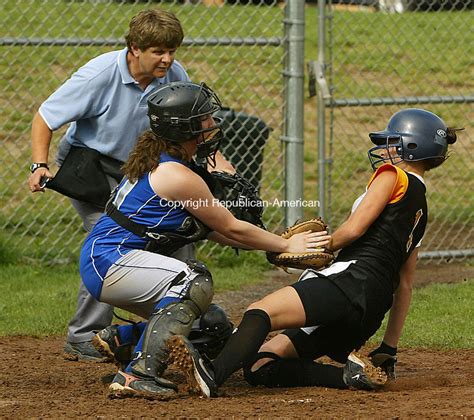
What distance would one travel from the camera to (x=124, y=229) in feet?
15.8

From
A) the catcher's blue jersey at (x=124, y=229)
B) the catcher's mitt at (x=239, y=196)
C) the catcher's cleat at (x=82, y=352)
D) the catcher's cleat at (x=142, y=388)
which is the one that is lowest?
the catcher's cleat at (x=82, y=352)

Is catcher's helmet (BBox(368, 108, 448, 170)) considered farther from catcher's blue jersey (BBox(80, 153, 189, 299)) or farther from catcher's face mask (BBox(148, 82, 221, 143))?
catcher's blue jersey (BBox(80, 153, 189, 299))

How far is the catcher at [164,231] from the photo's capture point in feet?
15.2

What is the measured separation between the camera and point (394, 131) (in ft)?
16.2

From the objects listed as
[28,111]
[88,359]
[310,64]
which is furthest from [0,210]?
[88,359]

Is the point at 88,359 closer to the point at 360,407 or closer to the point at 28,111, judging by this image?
the point at 360,407

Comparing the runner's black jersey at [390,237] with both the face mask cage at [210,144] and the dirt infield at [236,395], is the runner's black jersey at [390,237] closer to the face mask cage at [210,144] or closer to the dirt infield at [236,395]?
the dirt infield at [236,395]

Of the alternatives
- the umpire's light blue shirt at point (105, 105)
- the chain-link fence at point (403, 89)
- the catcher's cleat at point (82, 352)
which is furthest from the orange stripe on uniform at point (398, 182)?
the chain-link fence at point (403, 89)

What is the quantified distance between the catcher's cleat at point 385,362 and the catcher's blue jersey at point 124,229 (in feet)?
3.91

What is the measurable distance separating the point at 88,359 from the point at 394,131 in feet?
6.95

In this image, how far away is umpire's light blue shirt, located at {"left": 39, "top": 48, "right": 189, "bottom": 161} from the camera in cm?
559

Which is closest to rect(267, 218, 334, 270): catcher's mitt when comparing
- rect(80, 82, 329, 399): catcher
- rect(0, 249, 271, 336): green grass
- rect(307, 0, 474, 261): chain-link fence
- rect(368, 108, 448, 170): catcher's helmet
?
rect(80, 82, 329, 399): catcher

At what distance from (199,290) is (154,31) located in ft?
4.78

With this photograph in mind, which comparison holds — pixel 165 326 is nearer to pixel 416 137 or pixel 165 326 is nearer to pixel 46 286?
pixel 416 137
